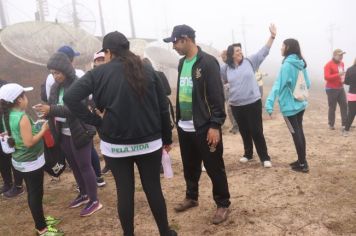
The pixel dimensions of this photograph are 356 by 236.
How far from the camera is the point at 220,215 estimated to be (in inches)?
162

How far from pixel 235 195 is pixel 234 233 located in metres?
1.12

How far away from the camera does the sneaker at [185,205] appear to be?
4492 millimetres

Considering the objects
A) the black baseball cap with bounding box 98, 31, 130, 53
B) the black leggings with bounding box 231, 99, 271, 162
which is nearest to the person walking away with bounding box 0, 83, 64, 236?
the black baseball cap with bounding box 98, 31, 130, 53

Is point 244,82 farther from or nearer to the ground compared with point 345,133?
farther from the ground

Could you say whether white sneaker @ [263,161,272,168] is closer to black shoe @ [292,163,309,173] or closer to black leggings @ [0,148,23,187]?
black shoe @ [292,163,309,173]

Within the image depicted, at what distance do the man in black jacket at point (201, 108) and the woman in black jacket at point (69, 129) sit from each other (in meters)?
1.26

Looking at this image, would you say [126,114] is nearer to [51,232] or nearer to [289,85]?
[51,232]

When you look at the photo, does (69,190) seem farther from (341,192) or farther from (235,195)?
(341,192)

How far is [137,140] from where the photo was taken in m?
3.03

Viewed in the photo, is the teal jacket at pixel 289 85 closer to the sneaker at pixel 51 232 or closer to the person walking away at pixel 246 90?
the person walking away at pixel 246 90

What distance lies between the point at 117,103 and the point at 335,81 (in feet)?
25.2

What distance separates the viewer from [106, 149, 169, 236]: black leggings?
316 centimetres

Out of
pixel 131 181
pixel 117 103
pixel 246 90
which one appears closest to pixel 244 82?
pixel 246 90

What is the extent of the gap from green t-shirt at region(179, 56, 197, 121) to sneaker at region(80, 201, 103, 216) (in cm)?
183
